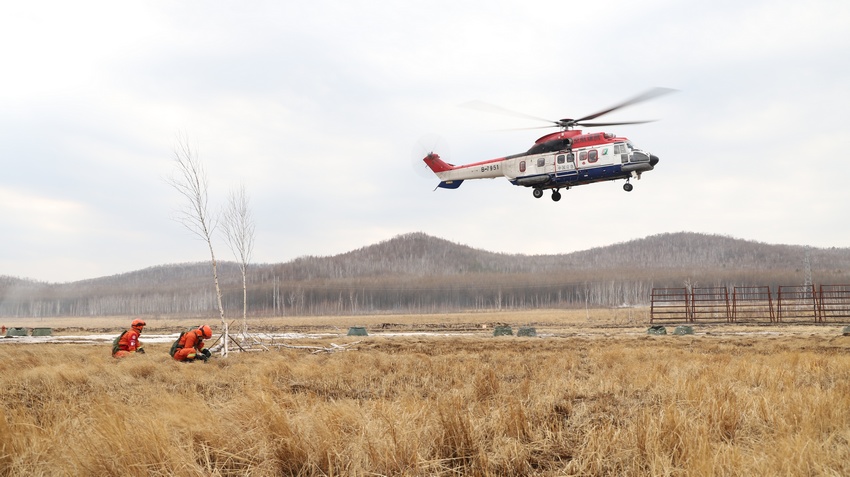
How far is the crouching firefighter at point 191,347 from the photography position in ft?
45.6

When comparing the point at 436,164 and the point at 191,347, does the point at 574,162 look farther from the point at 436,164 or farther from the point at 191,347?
the point at 191,347

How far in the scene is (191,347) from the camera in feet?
46.4

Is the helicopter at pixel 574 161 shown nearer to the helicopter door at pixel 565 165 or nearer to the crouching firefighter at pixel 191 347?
the helicopter door at pixel 565 165

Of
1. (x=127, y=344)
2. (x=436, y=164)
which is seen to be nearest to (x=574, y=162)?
(x=436, y=164)

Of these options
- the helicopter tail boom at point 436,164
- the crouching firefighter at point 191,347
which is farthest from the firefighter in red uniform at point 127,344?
the helicopter tail boom at point 436,164

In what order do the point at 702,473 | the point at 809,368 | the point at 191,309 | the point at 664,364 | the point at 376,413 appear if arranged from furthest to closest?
1. the point at 191,309
2. the point at 664,364
3. the point at 809,368
4. the point at 376,413
5. the point at 702,473

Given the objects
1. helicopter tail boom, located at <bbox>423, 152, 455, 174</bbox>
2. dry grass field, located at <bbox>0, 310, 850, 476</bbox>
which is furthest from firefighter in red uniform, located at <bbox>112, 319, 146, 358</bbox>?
helicopter tail boom, located at <bbox>423, 152, 455, 174</bbox>

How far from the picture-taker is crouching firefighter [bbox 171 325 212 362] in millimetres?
13914

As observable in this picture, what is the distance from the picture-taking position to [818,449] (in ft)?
13.6

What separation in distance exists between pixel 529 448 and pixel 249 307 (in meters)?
172

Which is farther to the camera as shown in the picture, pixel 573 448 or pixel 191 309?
pixel 191 309

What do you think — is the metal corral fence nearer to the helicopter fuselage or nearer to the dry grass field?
the helicopter fuselage

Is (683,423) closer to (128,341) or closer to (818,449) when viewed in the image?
(818,449)

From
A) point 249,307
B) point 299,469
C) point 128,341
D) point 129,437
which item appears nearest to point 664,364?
point 299,469
